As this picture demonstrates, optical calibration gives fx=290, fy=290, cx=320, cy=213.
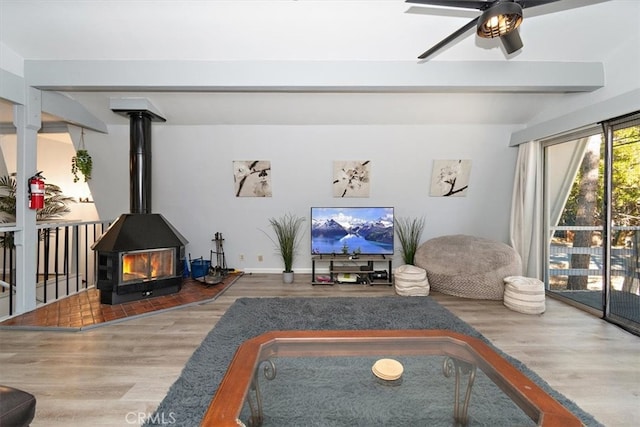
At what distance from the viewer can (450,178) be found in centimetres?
436

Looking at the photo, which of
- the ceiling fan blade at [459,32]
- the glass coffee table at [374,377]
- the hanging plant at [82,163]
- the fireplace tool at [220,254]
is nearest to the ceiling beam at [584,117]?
the ceiling fan blade at [459,32]

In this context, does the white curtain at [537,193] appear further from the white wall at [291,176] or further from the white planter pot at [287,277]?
the white planter pot at [287,277]

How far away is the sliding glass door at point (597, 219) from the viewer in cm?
278

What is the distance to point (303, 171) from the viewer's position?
4363 mm

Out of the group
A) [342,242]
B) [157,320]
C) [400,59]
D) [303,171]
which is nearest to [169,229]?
[157,320]

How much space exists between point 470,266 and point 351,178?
2000 mm

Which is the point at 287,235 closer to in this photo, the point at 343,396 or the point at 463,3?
the point at 343,396

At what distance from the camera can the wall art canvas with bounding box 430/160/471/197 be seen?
430 cm

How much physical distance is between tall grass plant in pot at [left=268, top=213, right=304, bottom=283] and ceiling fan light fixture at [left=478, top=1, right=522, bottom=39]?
3.36 meters

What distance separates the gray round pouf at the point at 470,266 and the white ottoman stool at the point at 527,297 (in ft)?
1.05

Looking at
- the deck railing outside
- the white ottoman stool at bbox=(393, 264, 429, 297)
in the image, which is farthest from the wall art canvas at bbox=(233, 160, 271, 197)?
the white ottoman stool at bbox=(393, 264, 429, 297)

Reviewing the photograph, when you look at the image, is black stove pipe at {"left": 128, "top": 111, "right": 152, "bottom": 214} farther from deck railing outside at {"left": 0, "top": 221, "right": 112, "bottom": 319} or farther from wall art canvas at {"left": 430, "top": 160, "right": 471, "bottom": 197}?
wall art canvas at {"left": 430, "top": 160, "right": 471, "bottom": 197}

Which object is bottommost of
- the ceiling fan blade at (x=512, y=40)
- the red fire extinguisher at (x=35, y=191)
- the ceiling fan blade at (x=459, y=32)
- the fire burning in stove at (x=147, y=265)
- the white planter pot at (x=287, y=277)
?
the white planter pot at (x=287, y=277)

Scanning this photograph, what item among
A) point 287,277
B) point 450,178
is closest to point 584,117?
point 450,178
